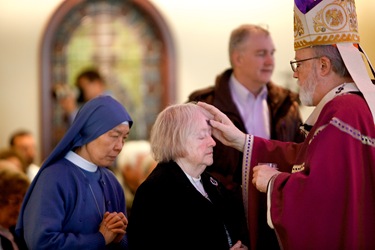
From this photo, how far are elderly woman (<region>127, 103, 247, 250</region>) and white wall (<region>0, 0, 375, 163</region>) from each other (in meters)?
5.10

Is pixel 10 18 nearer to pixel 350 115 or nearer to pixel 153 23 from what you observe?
pixel 153 23

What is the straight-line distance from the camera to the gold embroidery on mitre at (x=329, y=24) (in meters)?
4.55

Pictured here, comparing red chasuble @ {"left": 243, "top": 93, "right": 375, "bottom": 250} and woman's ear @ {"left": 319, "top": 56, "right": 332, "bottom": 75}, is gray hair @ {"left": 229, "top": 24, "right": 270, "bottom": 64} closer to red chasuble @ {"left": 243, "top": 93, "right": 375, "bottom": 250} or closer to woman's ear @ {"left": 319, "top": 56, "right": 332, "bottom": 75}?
woman's ear @ {"left": 319, "top": 56, "right": 332, "bottom": 75}

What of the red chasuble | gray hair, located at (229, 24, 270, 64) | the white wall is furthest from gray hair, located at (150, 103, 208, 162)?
the white wall

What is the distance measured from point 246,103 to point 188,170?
5.36 ft

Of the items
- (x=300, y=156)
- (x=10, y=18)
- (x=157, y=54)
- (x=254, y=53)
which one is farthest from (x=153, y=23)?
(x=300, y=156)

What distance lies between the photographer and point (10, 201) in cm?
520

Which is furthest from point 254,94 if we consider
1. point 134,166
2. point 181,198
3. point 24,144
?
point 24,144

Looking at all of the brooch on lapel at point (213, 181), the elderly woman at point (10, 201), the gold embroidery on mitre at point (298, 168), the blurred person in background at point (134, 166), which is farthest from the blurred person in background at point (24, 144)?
the gold embroidery on mitre at point (298, 168)

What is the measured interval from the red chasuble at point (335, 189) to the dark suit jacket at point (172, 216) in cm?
33

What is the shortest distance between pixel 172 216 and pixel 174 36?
5560 mm

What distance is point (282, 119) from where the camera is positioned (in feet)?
19.6

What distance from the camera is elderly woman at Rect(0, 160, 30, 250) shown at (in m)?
5.10

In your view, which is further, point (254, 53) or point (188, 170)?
point (254, 53)
